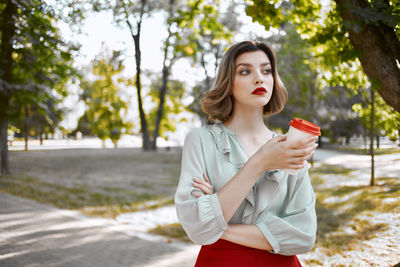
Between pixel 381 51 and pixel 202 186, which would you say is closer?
pixel 202 186

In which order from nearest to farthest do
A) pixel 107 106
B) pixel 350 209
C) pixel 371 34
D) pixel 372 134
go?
pixel 371 34
pixel 372 134
pixel 350 209
pixel 107 106

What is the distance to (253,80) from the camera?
184cm

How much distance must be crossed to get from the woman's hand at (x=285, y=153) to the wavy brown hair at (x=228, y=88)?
50 cm

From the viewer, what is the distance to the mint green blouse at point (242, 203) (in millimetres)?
1595

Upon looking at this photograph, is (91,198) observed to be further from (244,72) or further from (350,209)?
(244,72)

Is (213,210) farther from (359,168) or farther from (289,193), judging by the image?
(359,168)

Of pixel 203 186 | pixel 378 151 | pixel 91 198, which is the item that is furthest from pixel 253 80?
pixel 91 198

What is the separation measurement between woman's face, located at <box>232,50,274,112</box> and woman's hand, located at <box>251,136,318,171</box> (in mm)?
384

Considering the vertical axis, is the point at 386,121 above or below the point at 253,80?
below

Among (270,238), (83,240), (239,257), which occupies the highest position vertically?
(270,238)

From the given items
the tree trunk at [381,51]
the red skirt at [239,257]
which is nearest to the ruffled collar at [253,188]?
the red skirt at [239,257]

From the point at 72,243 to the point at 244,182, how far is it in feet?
13.5

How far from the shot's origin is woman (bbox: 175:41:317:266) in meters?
1.57

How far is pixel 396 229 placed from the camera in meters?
2.66
